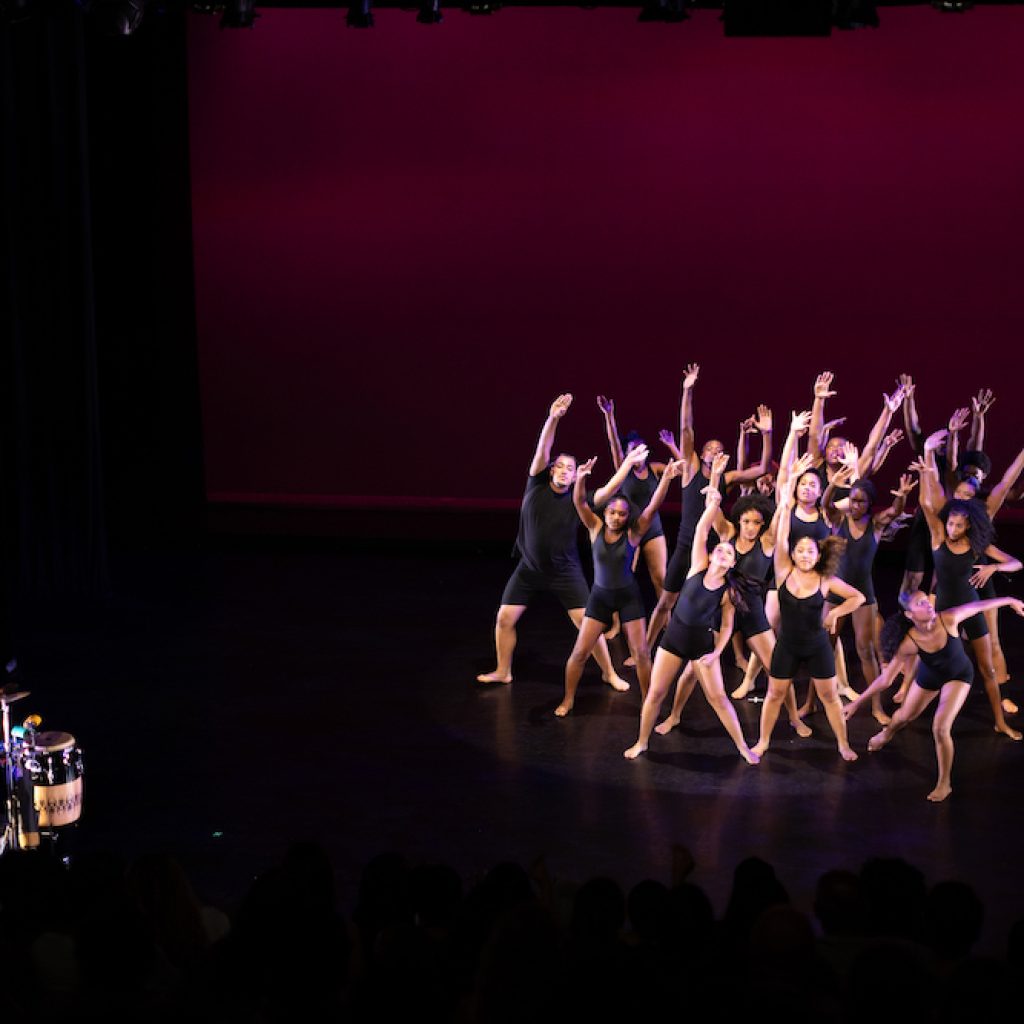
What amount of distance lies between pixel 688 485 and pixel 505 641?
156 cm

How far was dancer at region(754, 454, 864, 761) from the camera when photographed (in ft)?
24.8

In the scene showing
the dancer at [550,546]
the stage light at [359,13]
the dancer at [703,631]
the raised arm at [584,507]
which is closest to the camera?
the dancer at [703,631]

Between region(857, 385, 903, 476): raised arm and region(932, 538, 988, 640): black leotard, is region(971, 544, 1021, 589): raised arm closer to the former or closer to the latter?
region(932, 538, 988, 640): black leotard

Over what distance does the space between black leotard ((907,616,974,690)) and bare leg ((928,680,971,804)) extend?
4 cm

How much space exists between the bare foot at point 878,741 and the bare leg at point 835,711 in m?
0.10

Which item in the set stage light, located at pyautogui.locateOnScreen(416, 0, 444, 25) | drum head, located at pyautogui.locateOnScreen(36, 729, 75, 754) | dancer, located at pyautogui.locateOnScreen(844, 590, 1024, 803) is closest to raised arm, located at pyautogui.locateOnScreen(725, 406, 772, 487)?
dancer, located at pyautogui.locateOnScreen(844, 590, 1024, 803)

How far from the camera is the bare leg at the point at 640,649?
834 centimetres

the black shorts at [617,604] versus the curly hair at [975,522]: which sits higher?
the curly hair at [975,522]

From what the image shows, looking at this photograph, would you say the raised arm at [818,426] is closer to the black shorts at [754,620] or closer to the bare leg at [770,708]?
the black shorts at [754,620]

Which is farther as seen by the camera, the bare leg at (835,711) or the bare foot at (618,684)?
the bare foot at (618,684)

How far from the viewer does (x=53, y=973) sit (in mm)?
3752

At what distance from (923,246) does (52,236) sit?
679 cm

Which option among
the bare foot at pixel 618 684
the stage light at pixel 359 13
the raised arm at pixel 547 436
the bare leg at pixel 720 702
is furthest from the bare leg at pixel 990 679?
the stage light at pixel 359 13

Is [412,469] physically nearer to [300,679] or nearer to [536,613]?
[536,613]
